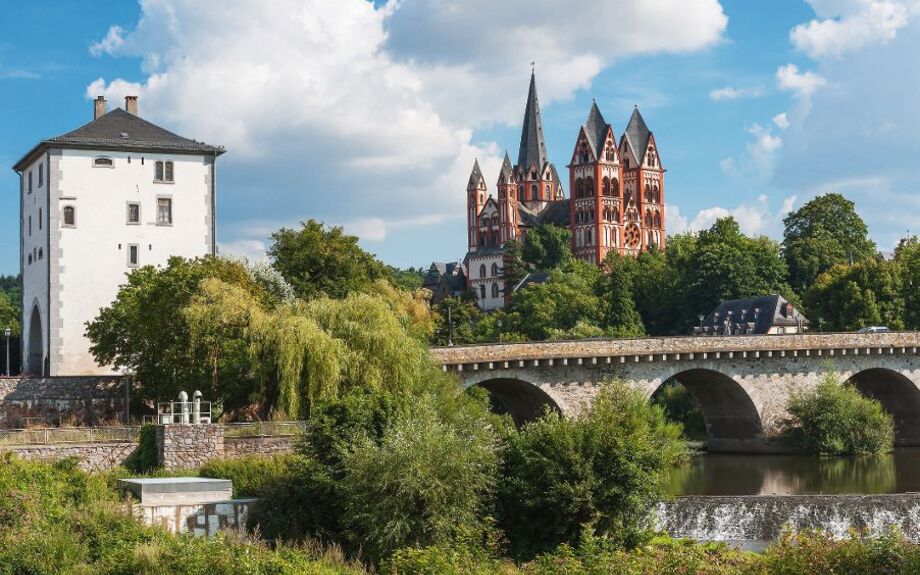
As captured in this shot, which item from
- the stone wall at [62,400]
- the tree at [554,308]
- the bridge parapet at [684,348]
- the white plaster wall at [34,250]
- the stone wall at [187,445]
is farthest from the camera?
the tree at [554,308]

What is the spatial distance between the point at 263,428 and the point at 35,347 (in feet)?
65.4

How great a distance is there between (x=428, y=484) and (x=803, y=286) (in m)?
81.5

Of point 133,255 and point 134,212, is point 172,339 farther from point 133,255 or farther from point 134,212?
point 134,212

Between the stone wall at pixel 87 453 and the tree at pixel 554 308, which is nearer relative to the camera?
the stone wall at pixel 87 453

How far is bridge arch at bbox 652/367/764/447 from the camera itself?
201 ft

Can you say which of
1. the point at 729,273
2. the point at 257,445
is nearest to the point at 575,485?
the point at 257,445

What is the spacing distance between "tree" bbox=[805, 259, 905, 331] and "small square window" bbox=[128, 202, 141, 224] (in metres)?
49.0

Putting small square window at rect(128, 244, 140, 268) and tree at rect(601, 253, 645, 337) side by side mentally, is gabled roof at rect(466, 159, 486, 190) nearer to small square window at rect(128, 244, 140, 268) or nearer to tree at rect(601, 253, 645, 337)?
tree at rect(601, 253, 645, 337)

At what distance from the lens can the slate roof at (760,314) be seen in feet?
291

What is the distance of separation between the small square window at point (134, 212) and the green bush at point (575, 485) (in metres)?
24.0

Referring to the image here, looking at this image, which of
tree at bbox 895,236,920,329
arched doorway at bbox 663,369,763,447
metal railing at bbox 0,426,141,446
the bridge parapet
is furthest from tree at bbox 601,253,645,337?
metal railing at bbox 0,426,141,446

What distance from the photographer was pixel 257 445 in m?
37.2

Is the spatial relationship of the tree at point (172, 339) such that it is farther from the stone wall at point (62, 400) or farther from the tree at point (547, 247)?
the tree at point (547, 247)

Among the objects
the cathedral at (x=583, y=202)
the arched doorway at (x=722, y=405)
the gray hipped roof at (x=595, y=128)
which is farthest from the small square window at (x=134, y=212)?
the gray hipped roof at (x=595, y=128)
